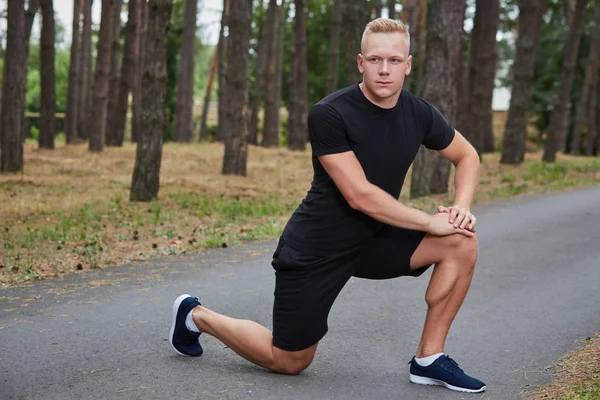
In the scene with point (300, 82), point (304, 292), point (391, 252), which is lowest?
point (304, 292)

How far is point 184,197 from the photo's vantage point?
15.6 meters

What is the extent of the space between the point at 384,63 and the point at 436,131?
23.4 inches

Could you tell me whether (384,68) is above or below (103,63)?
below

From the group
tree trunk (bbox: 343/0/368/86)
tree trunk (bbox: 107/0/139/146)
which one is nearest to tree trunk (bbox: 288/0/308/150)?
tree trunk (bbox: 343/0/368/86)

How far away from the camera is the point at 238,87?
20062 millimetres

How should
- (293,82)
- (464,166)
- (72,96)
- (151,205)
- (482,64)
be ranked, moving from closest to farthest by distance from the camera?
(464,166), (151,205), (482,64), (72,96), (293,82)

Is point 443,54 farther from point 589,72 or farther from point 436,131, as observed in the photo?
point 589,72

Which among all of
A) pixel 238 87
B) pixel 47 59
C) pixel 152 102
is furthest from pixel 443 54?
pixel 47 59

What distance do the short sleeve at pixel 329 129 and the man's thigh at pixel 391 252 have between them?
61cm

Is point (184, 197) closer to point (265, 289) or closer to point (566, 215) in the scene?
point (566, 215)

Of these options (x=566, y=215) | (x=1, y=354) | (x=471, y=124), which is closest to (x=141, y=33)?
(x=471, y=124)

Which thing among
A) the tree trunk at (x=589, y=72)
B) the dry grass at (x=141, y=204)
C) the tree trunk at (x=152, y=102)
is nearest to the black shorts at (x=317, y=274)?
the dry grass at (x=141, y=204)

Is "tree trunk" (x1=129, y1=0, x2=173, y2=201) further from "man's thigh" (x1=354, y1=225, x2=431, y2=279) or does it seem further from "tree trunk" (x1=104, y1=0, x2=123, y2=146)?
"tree trunk" (x1=104, y1=0, x2=123, y2=146)

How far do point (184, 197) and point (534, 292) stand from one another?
27.5ft
